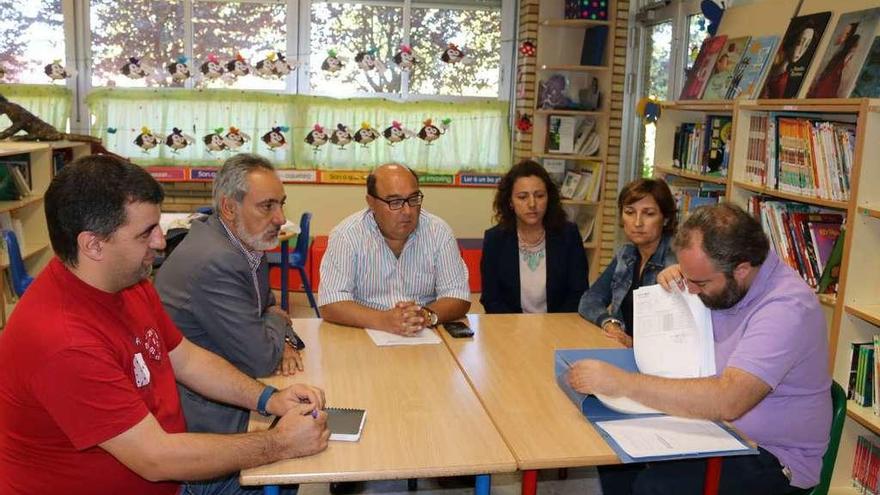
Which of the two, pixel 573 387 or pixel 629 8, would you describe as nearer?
pixel 573 387

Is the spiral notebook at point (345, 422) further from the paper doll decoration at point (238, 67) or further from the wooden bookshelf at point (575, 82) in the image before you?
the paper doll decoration at point (238, 67)

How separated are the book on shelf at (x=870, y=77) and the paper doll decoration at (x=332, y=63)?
475cm

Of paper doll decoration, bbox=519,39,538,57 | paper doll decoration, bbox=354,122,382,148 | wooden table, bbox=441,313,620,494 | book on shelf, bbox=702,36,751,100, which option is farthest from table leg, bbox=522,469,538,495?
paper doll decoration, bbox=354,122,382,148

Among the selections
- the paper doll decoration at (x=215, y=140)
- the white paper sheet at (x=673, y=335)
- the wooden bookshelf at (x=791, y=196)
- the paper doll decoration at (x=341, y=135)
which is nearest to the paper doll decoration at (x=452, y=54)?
the paper doll decoration at (x=341, y=135)

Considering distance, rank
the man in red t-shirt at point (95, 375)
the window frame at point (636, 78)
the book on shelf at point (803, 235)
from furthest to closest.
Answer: the window frame at point (636, 78) → the book on shelf at point (803, 235) → the man in red t-shirt at point (95, 375)

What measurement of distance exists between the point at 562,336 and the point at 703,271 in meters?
0.81

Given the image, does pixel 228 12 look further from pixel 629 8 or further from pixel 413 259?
pixel 413 259

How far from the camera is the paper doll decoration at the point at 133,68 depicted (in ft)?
22.3

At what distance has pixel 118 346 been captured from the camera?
1708 mm

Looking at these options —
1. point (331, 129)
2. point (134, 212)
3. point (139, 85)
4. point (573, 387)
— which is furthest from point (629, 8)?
point (134, 212)

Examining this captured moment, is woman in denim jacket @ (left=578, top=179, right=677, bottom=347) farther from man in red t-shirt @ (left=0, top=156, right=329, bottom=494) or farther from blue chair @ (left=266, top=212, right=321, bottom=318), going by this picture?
blue chair @ (left=266, top=212, right=321, bottom=318)

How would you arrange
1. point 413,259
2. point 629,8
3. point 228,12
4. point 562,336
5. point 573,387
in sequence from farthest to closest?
point 228,12, point 629,8, point 413,259, point 562,336, point 573,387

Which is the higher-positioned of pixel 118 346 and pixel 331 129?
pixel 331 129

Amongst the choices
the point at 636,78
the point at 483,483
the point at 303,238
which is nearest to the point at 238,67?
the point at 303,238
